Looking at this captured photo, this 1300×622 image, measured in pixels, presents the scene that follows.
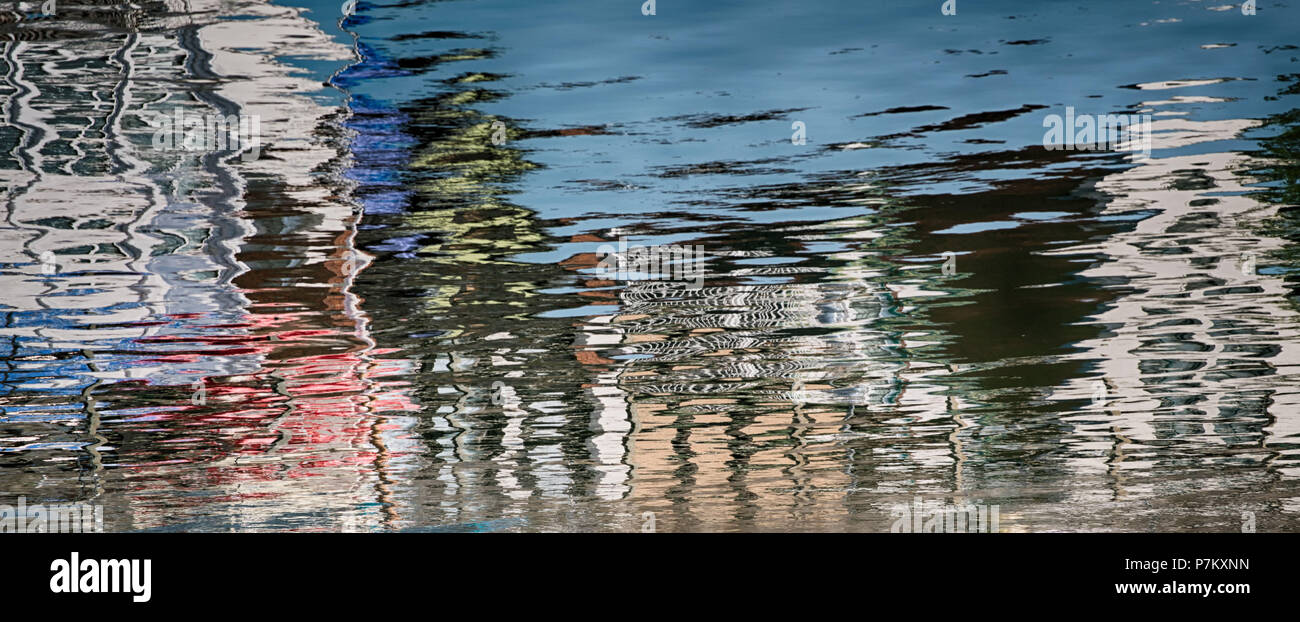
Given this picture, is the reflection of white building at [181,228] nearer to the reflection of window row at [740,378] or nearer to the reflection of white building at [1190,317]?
the reflection of window row at [740,378]

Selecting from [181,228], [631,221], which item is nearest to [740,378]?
[631,221]

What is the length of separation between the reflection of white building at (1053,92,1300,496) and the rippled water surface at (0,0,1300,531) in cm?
2

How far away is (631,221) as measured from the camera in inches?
179

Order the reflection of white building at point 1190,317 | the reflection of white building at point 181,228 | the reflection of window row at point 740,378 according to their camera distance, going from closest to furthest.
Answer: the reflection of white building at point 181,228 → the reflection of white building at point 1190,317 → the reflection of window row at point 740,378

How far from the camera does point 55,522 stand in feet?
30.8

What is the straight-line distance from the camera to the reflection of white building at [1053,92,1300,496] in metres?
4.27

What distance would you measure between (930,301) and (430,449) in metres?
3.94

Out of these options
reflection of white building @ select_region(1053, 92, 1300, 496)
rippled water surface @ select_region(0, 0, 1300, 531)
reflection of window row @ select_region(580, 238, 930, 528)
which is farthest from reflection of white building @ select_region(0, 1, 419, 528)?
reflection of white building @ select_region(1053, 92, 1300, 496)

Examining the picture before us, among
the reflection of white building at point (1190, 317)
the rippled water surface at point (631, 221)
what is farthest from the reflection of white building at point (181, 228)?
the reflection of white building at point (1190, 317)

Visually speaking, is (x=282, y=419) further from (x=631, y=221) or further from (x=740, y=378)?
(x=631, y=221)

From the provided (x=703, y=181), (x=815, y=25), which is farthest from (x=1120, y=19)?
(x=703, y=181)

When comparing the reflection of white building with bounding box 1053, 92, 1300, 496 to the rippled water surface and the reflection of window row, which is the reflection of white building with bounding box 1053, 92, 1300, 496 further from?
the reflection of window row

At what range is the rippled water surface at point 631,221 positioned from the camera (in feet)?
12.2

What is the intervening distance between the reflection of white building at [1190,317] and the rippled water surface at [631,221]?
22mm
